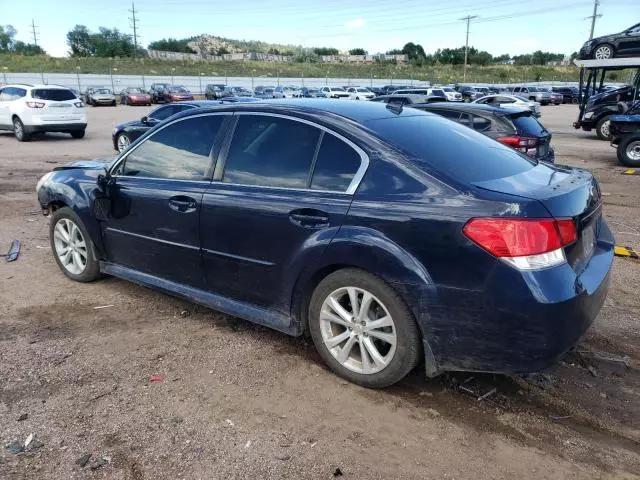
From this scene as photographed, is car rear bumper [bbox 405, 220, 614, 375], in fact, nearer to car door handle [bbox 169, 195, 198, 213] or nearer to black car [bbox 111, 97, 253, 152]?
car door handle [bbox 169, 195, 198, 213]

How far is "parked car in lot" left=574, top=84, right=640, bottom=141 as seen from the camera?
731 inches

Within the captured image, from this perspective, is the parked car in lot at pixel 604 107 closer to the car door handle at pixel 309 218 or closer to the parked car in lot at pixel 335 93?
the car door handle at pixel 309 218

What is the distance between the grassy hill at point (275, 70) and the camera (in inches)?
2658

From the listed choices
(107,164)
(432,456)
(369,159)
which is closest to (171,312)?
(107,164)

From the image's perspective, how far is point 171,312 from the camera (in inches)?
177

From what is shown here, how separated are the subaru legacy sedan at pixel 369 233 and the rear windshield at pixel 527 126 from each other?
19.3ft

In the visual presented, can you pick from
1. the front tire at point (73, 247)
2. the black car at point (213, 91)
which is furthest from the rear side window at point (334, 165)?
the black car at point (213, 91)

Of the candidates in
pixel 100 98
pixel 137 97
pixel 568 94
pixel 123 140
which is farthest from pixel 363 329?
pixel 568 94

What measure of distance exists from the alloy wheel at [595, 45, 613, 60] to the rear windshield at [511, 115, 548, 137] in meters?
10.8

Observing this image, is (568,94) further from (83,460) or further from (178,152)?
(83,460)

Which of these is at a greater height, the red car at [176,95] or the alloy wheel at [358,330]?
the red car at [176,95]

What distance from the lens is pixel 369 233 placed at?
309 centimetres

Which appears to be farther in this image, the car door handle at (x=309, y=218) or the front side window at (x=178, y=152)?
the front side window at (x=178, y=152)

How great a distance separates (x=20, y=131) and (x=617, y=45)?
19.4 m
